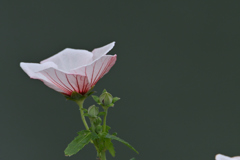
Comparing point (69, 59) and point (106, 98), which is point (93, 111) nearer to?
point (106, 98)

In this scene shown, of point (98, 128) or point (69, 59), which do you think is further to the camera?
point (69, 59)

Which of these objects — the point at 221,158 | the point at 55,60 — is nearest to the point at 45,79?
the point at 55,60

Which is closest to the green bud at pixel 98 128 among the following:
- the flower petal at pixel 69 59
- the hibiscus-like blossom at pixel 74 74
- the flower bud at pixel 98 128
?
the flower bud at pixel 98 128

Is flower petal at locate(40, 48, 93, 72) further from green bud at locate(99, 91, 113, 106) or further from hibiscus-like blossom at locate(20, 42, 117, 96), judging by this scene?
green bud at locate(99, 91, 113, 106)

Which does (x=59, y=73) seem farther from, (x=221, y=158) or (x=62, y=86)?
(x=221, y=158)

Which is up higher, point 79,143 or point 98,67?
point 98,67

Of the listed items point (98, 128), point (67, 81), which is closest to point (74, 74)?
point (67, 81)

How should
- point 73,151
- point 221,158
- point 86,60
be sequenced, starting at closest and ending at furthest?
1. point 221,158
2. point 73,151
3. point 86,60

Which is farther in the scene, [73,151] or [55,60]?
[55,60]
